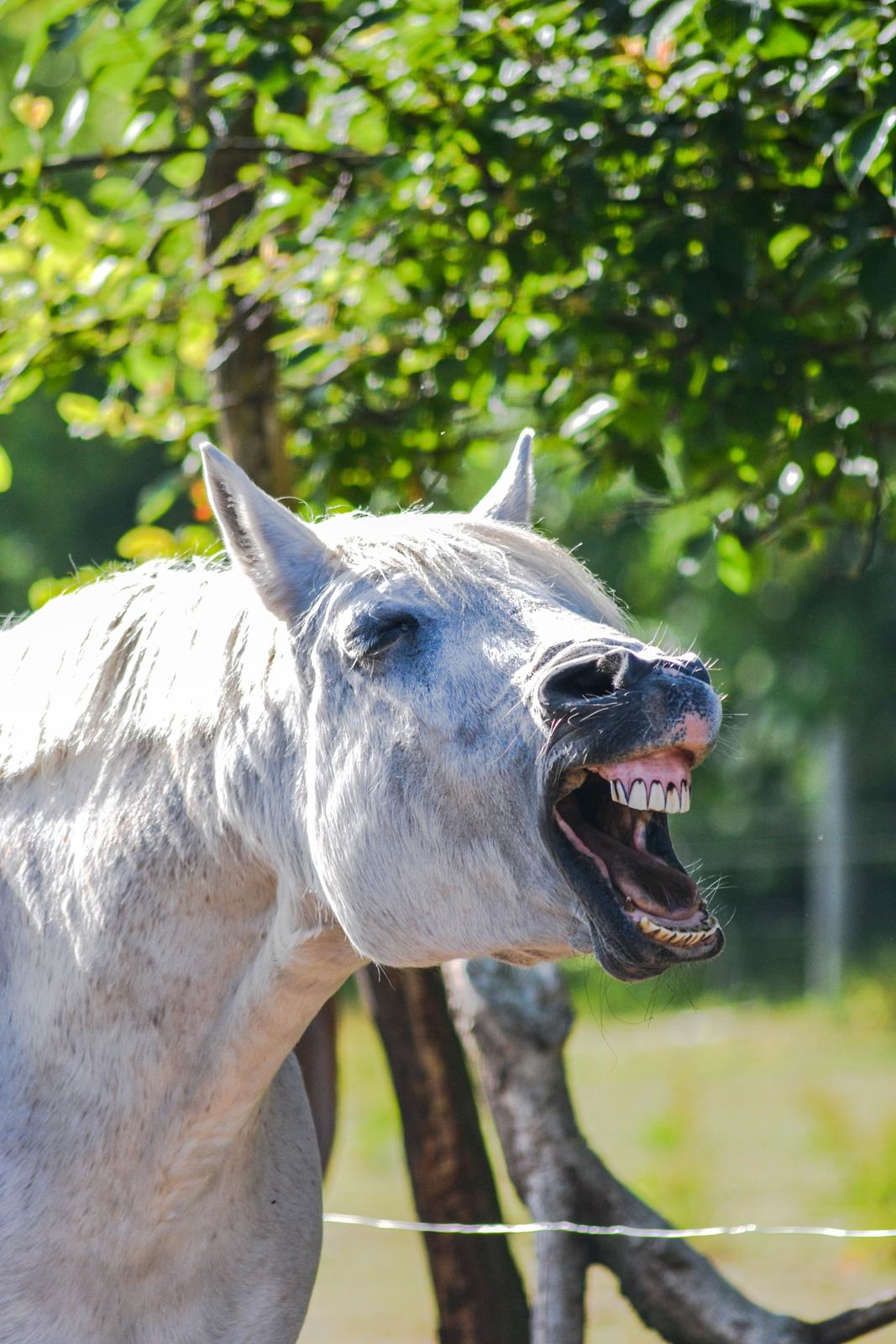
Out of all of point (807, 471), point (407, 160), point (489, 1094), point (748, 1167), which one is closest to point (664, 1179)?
point (748, 1167)

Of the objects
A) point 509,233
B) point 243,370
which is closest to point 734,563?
point 509,233

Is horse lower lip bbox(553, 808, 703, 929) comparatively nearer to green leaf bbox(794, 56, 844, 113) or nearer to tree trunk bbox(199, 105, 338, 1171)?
green leaf bbox(794, 56, 844, 113)

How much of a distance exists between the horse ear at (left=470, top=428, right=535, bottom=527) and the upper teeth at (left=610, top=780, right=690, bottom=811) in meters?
0.76

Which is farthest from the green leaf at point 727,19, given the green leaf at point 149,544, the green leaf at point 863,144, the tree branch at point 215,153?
the green leaf at point 149,544

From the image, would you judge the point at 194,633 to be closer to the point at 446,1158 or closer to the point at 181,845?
the point at 181,845

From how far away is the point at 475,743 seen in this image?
1946 mm

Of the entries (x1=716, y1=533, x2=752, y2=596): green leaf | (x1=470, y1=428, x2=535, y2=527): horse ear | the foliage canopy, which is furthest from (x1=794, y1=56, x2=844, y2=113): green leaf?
(x1=716, y1=533, x2=752, y2=596): green leaf

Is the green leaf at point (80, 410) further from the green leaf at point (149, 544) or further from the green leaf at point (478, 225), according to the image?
the green leaf at point (478, 225)

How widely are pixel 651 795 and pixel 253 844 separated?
24.8 inches

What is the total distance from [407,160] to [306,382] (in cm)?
126

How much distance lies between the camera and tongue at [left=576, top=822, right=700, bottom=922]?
180 cm

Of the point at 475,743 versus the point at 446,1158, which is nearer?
the point at 475,743

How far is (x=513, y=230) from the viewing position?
3457 millimetres

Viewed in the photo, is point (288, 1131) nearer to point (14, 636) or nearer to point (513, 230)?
point (14, 636)
